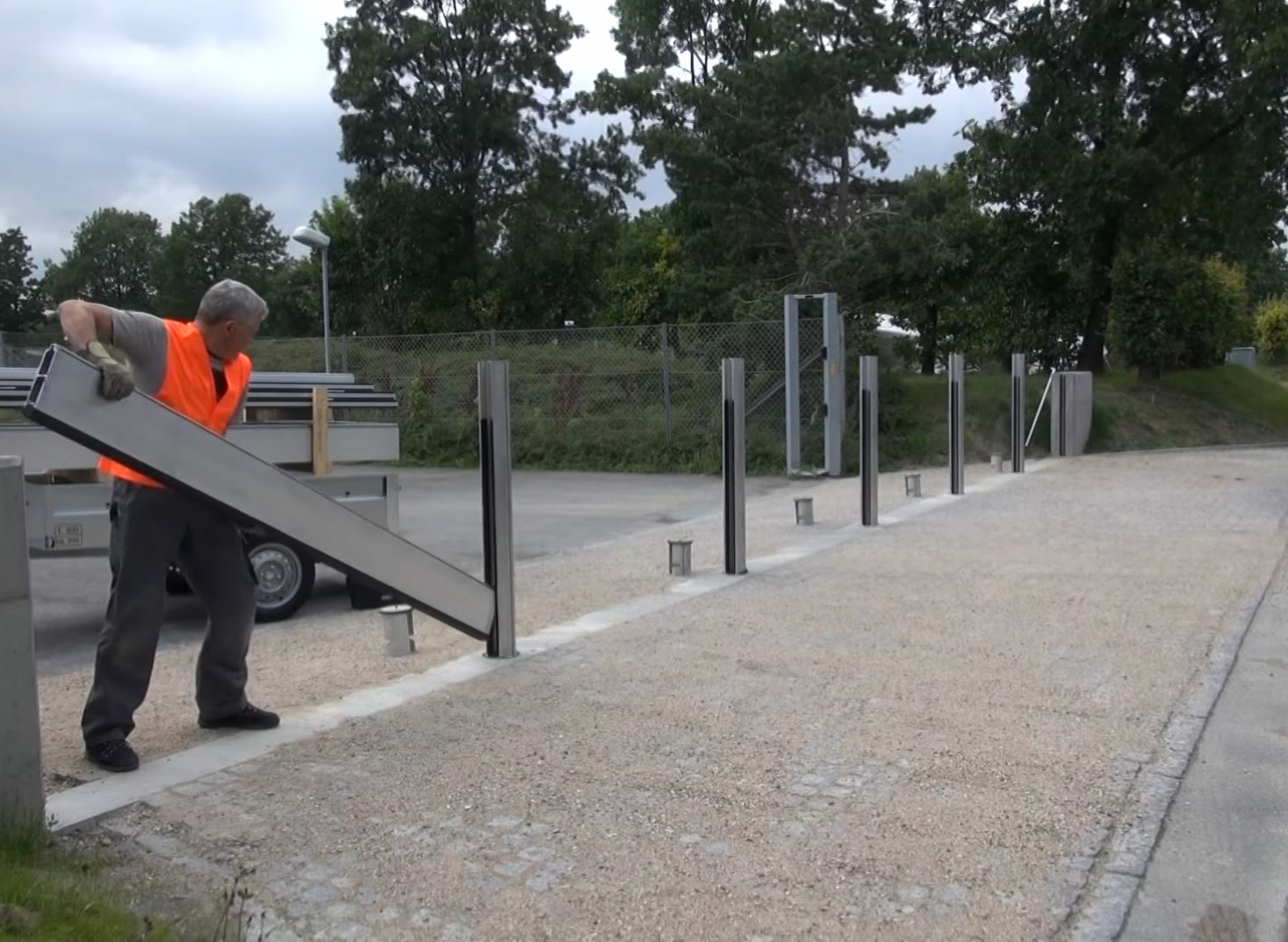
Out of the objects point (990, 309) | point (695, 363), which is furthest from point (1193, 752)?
point (990, 309)

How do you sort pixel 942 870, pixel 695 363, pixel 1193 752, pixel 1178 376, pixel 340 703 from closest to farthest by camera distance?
pixel 942 870
pixel 1193 752
pixel 340 703
pixel 695 363
pixel 1178 376

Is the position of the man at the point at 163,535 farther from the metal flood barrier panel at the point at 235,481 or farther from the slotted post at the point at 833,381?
the slotted post at the point at 833,381

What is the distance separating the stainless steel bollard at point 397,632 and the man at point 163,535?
5.10 feet

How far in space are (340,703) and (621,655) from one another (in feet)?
5.01

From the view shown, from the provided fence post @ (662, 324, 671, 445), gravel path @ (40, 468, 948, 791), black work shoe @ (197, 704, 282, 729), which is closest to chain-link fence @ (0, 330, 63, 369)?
fence post @ (662, 324, 671, 445)

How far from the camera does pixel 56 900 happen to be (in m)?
3.22

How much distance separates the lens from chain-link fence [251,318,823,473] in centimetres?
1888

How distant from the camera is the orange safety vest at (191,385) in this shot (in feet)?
15.0

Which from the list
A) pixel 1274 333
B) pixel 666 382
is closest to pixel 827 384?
pixel 666 382

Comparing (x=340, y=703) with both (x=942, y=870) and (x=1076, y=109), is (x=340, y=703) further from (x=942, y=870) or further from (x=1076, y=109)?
(x=1076, y=109)

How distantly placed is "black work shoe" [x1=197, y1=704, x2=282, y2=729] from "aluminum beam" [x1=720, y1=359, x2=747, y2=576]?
4407 millimetres

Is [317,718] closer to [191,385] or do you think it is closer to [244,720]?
[244,720]

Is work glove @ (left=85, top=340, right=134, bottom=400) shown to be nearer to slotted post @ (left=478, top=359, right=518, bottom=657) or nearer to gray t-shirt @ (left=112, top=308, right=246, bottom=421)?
gray t-shirt @ (left=112, top=308, right=246, bottom=421)

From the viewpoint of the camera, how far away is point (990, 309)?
24.8m
